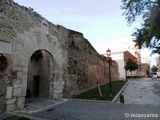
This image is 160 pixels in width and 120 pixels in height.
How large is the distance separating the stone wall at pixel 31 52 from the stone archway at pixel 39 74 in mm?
1581

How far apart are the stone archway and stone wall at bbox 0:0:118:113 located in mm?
1581

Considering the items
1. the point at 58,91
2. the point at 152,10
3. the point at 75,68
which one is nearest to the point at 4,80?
the point at 58,91

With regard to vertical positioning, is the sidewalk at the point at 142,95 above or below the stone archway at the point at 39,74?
below

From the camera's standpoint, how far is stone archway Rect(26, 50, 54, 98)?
10.2 meters

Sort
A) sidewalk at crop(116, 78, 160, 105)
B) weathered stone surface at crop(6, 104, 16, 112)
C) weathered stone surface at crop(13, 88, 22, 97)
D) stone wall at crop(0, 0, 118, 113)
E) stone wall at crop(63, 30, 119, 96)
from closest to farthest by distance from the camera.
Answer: weathered stone surface at crop(6, 104, 16, 112), stone wall at crop(0, 0, 118, 113), weathered stone surface at crop(13, 88, 22, 97), sidewalk at crop(116, 78, 160, 105), stone wall at crop(63, 30, 119, 96)

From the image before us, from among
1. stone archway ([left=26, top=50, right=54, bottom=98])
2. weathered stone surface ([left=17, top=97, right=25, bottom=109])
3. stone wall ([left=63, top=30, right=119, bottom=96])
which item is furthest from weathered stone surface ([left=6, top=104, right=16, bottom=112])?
stone archway ([left=26, top=50, right=54, bottom=98])

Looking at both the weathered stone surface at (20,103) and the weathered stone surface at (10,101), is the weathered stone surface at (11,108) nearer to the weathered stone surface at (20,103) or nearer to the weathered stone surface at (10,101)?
the weathered stone surface at (10,101)

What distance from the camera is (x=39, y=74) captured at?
10.7m

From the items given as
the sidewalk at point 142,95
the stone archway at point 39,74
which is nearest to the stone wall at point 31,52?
the stone archway at point 39,74

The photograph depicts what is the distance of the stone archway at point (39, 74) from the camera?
33.6ft

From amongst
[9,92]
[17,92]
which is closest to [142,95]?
[17,92]

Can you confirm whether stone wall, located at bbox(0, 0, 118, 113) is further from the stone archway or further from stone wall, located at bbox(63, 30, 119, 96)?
the stone archway

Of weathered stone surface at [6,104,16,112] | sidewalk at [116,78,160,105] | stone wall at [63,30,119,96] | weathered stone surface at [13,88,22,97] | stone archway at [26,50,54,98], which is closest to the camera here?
weathered stone surface at [6,104,16,112]

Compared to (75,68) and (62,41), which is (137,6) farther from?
(75,68)
